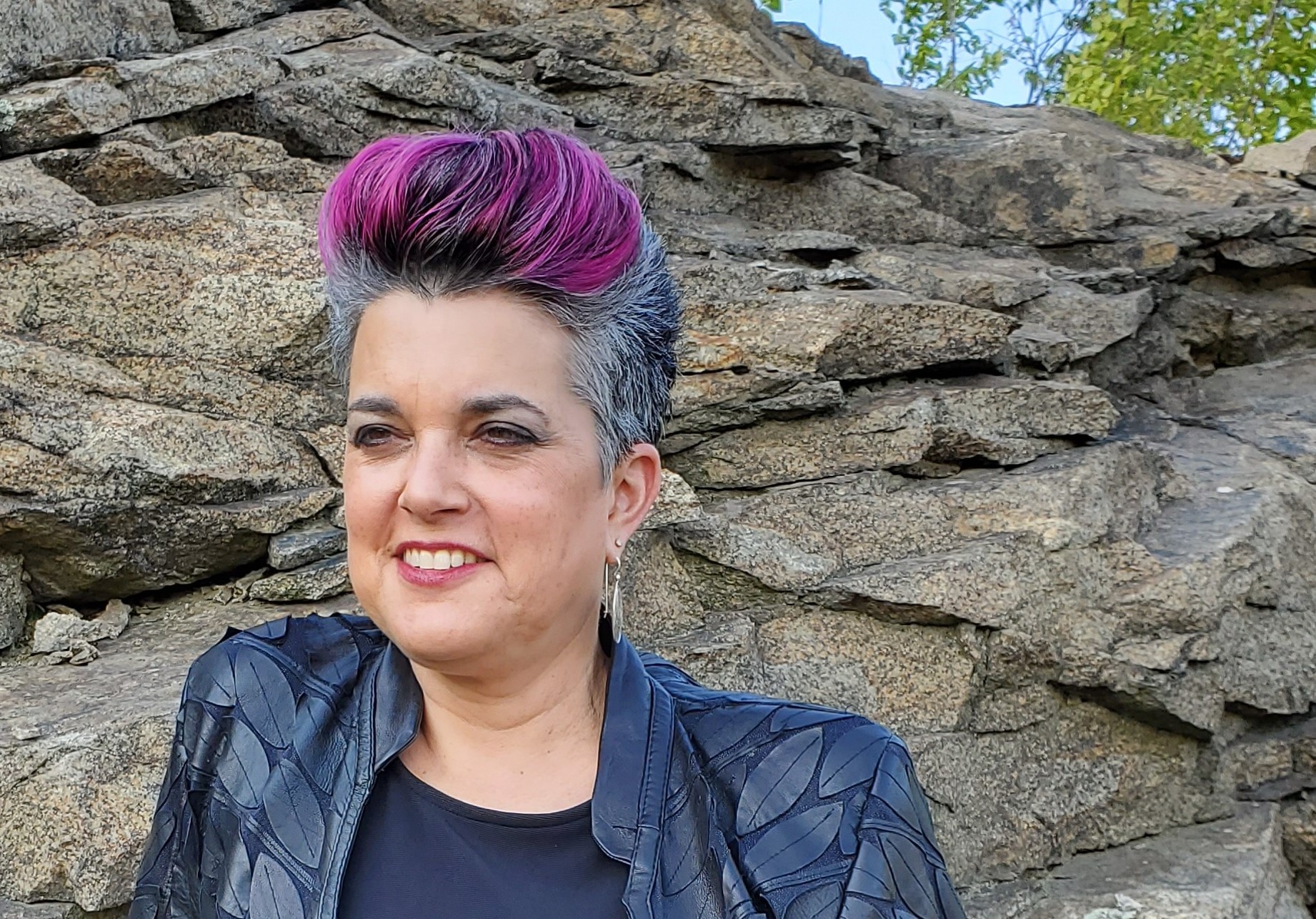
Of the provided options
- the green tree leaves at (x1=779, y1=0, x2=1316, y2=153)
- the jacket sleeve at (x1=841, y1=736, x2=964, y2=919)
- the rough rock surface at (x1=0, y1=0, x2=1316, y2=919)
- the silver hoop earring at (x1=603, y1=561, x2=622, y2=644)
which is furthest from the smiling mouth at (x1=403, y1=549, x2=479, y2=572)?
the green tree leaves at (x1=779, y1=0, x2=1316, y2=153)

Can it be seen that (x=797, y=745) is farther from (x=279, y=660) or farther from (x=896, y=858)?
(x=279, y=660)

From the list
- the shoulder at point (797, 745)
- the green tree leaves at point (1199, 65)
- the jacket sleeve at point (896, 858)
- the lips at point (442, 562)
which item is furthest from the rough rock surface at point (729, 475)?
the green tree leaves at point (1199, 65)

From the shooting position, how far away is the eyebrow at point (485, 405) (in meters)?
1.78

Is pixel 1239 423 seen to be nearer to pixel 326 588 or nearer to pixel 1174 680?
pixel 1174 680

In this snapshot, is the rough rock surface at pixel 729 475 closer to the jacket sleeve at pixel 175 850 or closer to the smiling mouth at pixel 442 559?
the jacket sleeve at pixel 175 850

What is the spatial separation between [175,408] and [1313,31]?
11.9m

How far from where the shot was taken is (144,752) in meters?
3.03

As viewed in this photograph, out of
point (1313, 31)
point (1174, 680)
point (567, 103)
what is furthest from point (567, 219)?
point (1313, 31)

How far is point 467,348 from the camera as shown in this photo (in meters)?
1.80

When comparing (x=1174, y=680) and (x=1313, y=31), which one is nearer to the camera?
(x=1174, y=680)

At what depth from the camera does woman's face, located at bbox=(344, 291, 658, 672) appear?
1.79 metres

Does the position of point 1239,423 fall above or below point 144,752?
above

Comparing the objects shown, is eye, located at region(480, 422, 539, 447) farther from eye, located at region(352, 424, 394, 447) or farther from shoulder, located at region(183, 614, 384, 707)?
shoulder, located at region(183, 614, 384, 707)

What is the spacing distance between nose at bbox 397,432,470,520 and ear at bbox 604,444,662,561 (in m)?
0.28
